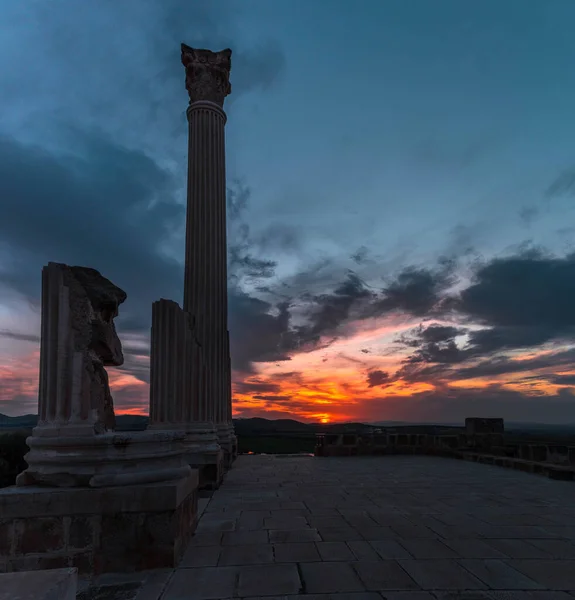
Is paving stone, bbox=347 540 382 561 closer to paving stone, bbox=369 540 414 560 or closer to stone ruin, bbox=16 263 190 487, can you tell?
paving stone, bbox=369 540 414 560

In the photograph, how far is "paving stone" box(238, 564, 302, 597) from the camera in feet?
13.0

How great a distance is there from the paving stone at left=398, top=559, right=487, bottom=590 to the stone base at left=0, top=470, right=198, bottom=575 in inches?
88.1

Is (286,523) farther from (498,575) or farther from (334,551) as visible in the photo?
(498,575)

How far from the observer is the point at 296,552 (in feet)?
16.5

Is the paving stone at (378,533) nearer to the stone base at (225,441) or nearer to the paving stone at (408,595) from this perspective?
the paving stone at (408,595)

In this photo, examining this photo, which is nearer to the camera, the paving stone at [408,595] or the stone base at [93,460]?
the paving stone at [408,595]

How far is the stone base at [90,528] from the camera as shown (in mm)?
4328

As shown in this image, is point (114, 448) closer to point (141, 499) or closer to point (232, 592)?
point (141, 499)

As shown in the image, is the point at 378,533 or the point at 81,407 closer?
the point at 81,407

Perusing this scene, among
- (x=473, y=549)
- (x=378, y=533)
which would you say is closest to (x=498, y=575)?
(x=473, y=549)

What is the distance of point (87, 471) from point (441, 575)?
3.44 metres

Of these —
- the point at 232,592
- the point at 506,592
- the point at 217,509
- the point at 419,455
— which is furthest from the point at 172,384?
the point at 419,455

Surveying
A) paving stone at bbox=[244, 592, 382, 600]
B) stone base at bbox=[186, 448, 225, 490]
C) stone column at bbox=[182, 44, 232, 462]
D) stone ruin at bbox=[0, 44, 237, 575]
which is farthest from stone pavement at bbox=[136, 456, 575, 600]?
stone column at bbox=[182, 44, 232, 462]

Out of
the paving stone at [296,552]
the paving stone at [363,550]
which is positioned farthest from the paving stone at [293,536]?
the paving stone at [363,550]
